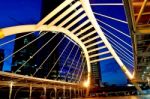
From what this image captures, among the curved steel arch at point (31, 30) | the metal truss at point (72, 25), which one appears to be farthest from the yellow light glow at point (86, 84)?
the curved steel arch at point (31, 30)

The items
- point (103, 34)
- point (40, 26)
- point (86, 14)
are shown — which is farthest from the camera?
point (103, 34)

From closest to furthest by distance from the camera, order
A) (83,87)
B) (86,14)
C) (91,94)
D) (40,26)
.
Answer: (40,26) → (86,14) → (83,87) → (91,94)

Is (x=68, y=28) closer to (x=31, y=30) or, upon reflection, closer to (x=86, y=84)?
(x=31, y=30)

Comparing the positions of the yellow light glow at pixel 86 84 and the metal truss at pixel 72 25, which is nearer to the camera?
the metal truss at pixel 72 25

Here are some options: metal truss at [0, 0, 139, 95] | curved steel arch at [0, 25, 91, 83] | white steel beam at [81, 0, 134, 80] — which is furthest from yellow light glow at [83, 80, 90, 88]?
white steel beam at [81, 0, 134, 80]

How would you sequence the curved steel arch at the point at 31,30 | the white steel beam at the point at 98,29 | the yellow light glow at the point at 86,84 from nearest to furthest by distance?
the curved steel arch at the point at 31,30 < the white steel beam at the point at 98,29 < the yellow light glow at the point at 86,84

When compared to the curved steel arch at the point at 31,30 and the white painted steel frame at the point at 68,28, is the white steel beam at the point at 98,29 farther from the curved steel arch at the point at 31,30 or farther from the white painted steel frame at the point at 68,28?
the curved steel arch at the point at 31,30

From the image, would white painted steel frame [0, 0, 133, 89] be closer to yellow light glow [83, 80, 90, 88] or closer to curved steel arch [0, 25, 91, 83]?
curved steel arch [0, 25, 91, 83]

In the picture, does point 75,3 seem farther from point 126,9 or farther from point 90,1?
point 126,9

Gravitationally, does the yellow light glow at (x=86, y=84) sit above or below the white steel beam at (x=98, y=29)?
below

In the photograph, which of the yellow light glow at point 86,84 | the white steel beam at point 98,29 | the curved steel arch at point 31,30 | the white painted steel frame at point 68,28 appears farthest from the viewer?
the yellow light glow at point 86,84

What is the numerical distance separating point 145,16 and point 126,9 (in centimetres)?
382

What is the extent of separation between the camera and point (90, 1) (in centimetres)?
1702

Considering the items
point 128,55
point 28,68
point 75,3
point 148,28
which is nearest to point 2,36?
point 75,3
